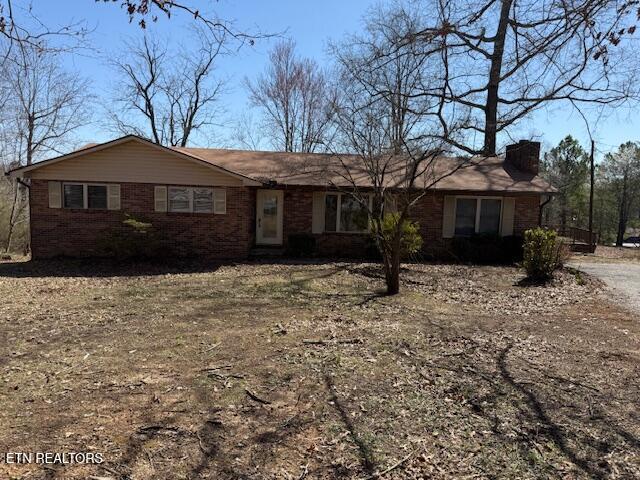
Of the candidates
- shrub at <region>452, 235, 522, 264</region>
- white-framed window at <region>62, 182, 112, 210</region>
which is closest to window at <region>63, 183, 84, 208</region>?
white-framed window at <region>62, 182, 112, 210</region>

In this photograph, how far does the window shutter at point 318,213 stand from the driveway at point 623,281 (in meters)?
8.43

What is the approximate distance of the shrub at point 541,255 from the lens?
37.9ft

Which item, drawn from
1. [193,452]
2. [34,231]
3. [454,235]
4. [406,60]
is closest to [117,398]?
[193,452]

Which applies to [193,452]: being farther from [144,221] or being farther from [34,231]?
[34,231]

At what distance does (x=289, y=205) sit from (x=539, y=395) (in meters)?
12.6

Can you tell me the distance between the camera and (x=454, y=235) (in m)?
16.6

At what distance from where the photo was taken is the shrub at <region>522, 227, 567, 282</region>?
1154 cm

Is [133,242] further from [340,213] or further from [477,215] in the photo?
[477,215]

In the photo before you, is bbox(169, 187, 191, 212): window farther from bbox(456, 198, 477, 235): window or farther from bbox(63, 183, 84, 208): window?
bbox(456, 198, 477, 235): window

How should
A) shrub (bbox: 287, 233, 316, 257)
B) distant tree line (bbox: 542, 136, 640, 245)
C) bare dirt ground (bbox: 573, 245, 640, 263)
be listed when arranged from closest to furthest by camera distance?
shrub (bbox: 287, 233, 316, 257) → bare dirt ground (bbox: 573, 245, 640, 263) → distant tree line (bbox: 542, 136, 640, 245)

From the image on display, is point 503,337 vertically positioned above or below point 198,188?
below

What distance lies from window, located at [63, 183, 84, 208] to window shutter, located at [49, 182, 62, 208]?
0.44 ft

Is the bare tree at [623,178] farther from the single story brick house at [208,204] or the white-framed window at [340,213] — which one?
the white-framed window at [340,213]

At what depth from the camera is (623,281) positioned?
41.5 ft
